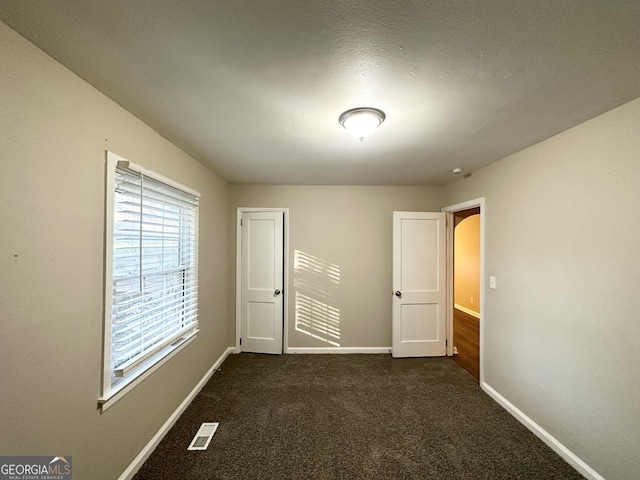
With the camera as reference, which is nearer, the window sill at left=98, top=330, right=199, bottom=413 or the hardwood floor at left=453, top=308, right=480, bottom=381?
the window sill at left=98, top=330, right=199, bottom=413

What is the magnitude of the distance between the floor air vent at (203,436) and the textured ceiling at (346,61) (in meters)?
2.41

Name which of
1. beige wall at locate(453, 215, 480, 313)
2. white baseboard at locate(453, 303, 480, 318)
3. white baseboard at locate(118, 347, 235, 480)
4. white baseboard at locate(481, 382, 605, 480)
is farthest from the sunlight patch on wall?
beige wall at locate(453, 215, 480, 313)

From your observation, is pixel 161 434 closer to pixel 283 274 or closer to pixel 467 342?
pixel 283 274

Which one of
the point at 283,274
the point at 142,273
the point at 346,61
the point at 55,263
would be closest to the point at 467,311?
the point at 283,274

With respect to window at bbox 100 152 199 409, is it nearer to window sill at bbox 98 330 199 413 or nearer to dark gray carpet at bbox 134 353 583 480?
window sill at bbox 98 330 199 413

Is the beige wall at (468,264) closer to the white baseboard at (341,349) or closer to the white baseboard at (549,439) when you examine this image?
the white baseboard at (341,349)

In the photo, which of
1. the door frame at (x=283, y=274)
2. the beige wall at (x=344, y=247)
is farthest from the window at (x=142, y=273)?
the beige wall at (x=344, y=247)

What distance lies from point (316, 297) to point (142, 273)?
90.3 inches

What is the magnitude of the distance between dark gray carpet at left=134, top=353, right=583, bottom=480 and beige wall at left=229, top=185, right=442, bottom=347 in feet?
2.23

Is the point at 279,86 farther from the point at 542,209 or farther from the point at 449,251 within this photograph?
the point at 449,251

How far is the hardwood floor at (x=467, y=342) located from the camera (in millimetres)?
3213

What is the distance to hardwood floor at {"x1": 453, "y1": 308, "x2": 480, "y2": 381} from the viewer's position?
3.21 m

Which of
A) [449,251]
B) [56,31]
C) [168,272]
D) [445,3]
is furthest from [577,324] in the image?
[56,31]

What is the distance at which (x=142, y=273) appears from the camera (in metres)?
1.74
